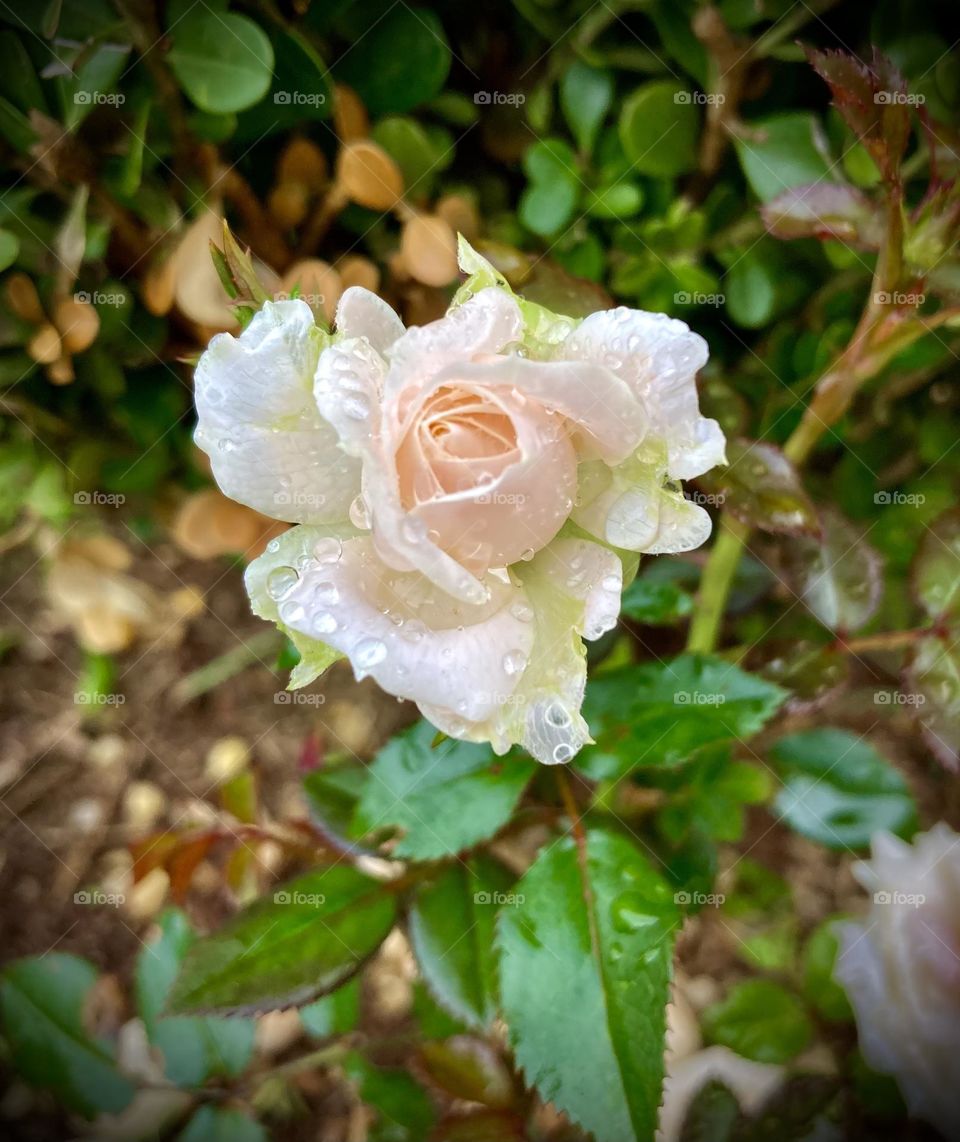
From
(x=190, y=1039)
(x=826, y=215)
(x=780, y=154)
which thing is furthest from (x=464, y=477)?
(x=190, y=1039)

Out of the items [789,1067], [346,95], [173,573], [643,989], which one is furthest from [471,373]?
[173,573]

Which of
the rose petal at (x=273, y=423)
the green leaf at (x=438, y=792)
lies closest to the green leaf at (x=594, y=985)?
the green leaf at (x=438, y=792)

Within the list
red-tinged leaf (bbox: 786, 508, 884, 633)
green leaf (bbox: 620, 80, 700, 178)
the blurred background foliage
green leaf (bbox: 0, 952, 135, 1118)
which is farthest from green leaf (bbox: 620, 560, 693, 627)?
green leaf (bbox: 0, 952, 135, 1118)

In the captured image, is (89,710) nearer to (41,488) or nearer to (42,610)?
(42,610)

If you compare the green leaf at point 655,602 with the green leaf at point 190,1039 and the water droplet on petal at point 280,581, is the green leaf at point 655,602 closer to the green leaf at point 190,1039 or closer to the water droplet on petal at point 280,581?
the water droplet on petal at point 280,581

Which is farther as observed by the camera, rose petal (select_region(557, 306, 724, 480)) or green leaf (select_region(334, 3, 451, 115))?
green leaf (select_region(334, 3, 451, 115))

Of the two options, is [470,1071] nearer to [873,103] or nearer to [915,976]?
[915,976]

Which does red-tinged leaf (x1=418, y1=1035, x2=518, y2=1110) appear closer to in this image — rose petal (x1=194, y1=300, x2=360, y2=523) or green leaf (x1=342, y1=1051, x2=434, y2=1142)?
green leaf (x1=342, y1=1051, x2=434, y2=1142)
